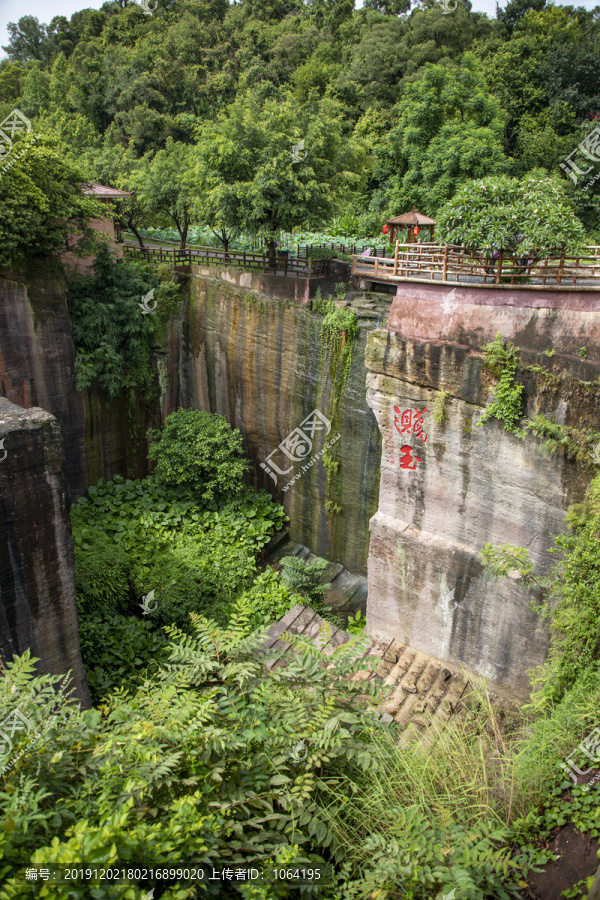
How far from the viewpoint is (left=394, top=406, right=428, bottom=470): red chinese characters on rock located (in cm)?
927

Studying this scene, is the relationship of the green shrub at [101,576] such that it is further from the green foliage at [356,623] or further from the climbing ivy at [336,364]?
the climbing ivy at [336,364]

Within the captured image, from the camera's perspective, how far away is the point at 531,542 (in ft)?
27.5

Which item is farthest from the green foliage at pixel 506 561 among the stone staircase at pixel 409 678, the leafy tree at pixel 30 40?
the leafy tree at pixel 30 40

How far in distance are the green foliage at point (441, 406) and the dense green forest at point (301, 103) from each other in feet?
23.2

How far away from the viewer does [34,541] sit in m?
8.04

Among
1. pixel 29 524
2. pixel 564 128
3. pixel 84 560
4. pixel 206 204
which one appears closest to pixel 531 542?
pixel 29 524

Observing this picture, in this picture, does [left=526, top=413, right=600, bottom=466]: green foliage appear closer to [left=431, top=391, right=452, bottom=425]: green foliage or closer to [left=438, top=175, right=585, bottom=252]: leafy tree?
[left=431, top=391, right=452, bottom=425]: green foliage

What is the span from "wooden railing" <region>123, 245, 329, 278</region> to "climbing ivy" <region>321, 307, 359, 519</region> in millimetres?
2001

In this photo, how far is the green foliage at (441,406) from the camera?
29.0 ft

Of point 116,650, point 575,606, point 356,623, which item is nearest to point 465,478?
point 575,606

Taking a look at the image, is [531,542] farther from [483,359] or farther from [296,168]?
[296,168]

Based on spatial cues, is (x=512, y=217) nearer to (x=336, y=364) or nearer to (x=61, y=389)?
(x=336, y=364)

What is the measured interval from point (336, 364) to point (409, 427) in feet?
12.3

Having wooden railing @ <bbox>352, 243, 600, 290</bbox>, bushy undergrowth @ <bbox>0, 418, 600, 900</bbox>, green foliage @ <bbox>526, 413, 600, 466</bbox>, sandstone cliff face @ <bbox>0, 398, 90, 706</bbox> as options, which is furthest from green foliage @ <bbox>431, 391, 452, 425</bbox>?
sandstone cliff face @ <bbox>0, 398, 90, 706</bbox>
